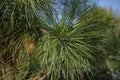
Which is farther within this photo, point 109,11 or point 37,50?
point 109,11

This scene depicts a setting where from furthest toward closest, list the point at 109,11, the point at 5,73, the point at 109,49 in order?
the point at 109,11 → the point at 109,49 → the point at 5,73

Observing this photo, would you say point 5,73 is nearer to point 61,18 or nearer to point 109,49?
point 61,18

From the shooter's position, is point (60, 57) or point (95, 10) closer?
point (60, 57)

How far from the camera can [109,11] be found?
1.91 m

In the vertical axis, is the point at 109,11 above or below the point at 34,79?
above

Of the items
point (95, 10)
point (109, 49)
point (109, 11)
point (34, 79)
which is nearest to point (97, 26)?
point (95, 10)

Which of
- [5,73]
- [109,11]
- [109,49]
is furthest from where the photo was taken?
Answer: [109,11]

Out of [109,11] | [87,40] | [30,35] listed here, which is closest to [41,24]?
[30,35]

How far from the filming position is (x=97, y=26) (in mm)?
1041

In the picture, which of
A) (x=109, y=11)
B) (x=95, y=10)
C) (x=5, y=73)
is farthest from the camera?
(x=109, y=11)

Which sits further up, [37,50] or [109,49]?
[37,50]

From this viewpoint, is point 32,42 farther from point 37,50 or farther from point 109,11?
point 109,11

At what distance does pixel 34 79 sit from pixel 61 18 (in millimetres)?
204

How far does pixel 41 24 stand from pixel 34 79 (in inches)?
6.7
